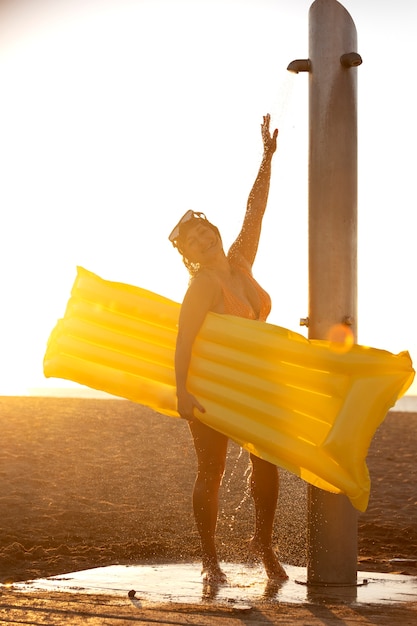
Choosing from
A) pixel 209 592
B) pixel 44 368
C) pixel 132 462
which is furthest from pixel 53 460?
pixel 209 592

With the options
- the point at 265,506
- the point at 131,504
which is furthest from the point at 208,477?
the point at 131,504

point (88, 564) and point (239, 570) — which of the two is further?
point (88, 564)

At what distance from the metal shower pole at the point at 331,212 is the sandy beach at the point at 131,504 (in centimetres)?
89

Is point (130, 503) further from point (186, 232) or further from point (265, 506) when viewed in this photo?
point (186, 232)

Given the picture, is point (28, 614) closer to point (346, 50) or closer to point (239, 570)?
point (239, 570)

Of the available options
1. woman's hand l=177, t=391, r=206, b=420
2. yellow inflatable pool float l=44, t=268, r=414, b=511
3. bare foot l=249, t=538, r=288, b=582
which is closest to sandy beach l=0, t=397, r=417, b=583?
bare foot l=249, t=538, r=288, b=582

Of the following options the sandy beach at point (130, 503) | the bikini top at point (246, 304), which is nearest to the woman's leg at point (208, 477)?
the bikini top at point (246, 304)

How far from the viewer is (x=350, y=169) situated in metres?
4.13

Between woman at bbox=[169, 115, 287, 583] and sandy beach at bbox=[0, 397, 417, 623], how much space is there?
2.36 feet

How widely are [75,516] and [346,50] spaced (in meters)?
4.03

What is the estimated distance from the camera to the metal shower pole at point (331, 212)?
4.03 meters

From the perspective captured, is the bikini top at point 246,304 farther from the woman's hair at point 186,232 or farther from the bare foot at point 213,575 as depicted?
the bare foot at point 213,575

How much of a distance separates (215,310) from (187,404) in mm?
454

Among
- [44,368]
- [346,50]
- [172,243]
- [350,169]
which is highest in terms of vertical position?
[346,50]
